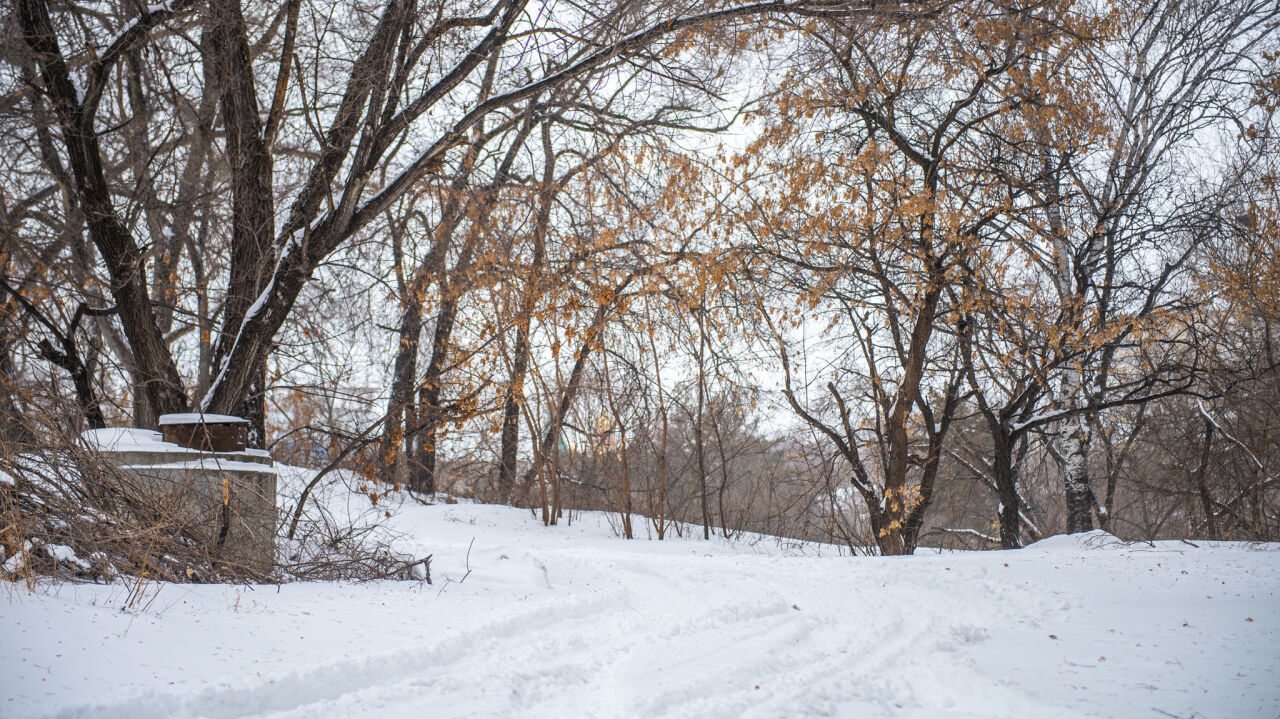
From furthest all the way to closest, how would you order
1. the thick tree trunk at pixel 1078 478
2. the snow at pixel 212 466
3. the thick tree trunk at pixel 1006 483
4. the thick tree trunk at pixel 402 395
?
1. the thick tree trunk at pixel 1078 478
2. the thick tree trunk at pixel 1006 483
3. the thick tree trunk at pixel 402 395
4. the snow at pixel 212 466

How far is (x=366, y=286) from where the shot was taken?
457 inches

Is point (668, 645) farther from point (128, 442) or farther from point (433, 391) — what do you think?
point (433, 391)

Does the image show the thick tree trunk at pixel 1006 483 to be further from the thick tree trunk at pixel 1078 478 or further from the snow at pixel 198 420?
the snow at pixel 198 420

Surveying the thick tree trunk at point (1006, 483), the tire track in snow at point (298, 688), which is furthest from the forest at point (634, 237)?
the tire track in snow at point (298, 688)

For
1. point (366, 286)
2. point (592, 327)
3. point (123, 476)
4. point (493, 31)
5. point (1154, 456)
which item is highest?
point (493, 31)

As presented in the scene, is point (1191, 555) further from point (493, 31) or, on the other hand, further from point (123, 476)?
point (123, 476)

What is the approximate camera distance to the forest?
608cm

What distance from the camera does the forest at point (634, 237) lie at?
6078 millimetres

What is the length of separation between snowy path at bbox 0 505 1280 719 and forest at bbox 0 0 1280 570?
251cm

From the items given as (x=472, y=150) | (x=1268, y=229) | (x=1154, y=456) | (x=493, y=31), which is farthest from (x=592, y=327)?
(x=1154, y=456)

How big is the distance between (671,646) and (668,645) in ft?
0.09

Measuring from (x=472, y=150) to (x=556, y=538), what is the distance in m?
4.63

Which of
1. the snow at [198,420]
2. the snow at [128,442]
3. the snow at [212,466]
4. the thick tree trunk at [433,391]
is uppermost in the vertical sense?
the thick tree trunk at [433,391]

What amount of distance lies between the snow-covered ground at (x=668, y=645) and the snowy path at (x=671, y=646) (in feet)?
0.04
